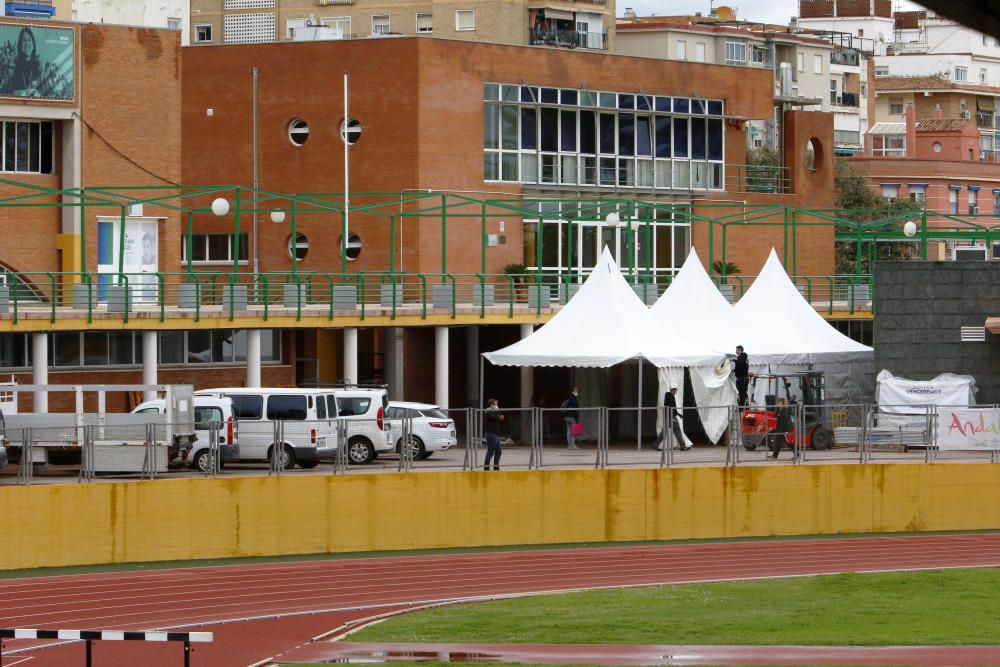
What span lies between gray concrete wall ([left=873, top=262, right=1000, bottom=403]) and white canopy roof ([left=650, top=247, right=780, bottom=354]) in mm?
2409

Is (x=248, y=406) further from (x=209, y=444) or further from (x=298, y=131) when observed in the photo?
(x=298, y=131)

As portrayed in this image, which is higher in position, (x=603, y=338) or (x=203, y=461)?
(x=603, y=338)

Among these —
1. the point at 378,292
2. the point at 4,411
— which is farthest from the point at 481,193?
the point at 4,411

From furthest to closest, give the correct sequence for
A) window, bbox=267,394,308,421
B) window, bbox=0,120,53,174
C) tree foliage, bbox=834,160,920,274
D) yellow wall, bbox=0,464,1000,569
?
tree foliage, bbox=834,160,920,274 < window, bbox=0,120,53,174 < window, bbox=267,394,308,421 < yellow wall, bbox=0,464,1000,569

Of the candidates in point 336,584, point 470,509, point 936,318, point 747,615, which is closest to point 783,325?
point 936,318

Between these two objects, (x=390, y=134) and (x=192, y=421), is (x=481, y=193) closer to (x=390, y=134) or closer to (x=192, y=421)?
(x=390, y=134)

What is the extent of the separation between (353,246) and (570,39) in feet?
107

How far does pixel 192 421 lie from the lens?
106 feet

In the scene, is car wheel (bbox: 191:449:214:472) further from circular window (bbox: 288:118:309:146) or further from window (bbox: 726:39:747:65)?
window (bbox: 726:39:747:65)

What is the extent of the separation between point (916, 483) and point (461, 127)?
25521 millimetres

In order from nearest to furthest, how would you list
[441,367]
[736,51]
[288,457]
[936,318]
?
1. [288,457]
2. [936,318]
3. [441,367]
4. [736,51]

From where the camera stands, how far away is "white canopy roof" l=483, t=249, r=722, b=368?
38.6m

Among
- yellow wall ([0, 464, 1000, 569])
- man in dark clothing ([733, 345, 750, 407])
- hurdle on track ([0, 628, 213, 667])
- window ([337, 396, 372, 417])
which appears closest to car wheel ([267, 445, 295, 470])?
yellow wall ([0, 464, 1000, 569])

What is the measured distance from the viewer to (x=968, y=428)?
34469 millimetres
